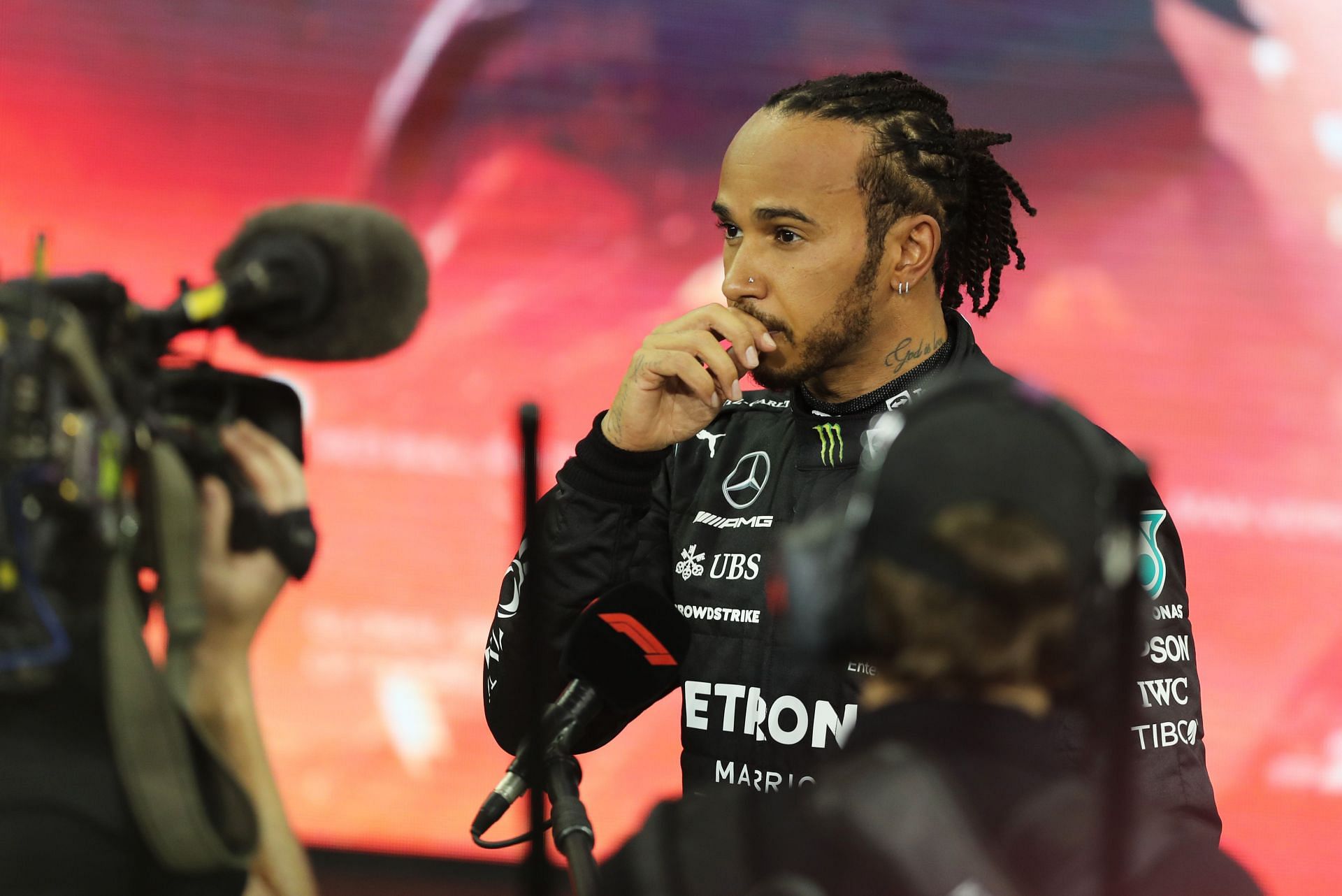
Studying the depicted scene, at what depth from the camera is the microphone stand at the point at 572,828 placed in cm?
83

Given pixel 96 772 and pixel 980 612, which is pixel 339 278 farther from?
pixel 980 612

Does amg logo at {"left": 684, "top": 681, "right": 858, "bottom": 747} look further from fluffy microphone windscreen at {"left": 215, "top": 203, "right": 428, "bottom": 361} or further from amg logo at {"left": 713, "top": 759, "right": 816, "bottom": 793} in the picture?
fluffy microphone windscreen at {"left": 215, "top": 203, "right": 428, "bottom": 361}

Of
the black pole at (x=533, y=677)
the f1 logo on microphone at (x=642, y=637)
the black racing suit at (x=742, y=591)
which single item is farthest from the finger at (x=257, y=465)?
the black racing suit at (x=742, y=591)

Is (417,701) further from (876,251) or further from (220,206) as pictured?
(876,251)

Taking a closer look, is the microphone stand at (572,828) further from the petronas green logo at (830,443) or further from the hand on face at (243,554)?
the petronas green logo at (830,443)

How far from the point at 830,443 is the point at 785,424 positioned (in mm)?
99

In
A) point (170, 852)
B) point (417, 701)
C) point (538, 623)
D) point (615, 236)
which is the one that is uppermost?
point (615, 236)

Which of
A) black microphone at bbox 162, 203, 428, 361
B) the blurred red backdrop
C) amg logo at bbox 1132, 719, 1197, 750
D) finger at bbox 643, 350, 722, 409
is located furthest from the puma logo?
the blurred red backdrop

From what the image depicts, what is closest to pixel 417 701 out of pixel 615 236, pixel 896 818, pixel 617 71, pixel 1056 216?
pixel 615 236

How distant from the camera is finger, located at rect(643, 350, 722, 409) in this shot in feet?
4.03

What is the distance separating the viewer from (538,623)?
76cm

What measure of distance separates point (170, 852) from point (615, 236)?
1975 mm

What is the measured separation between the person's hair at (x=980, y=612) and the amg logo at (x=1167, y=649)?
0.56 metres

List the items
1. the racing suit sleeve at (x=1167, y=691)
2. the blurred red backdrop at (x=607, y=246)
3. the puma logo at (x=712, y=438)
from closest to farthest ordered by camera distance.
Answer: the racing suit sleeve at (x=1167, y=691)
the puma logo at (x=712, y=438)
the blurred red backdrop at (x=607, y=246)
